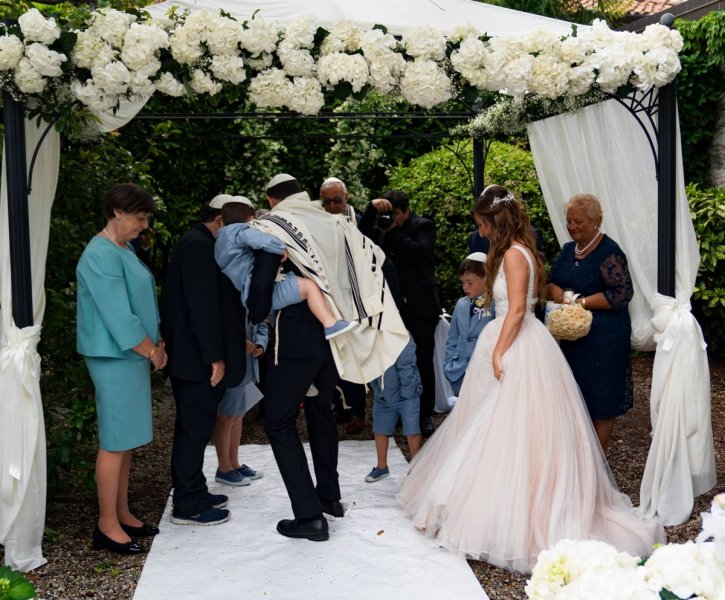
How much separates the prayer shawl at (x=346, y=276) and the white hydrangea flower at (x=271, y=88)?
0.47m

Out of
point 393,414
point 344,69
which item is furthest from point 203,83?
point 393,414

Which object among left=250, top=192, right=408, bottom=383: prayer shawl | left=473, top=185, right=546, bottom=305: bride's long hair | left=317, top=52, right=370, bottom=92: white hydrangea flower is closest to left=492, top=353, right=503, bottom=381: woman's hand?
left=473, top=185, right=546, bottom=305: bride's long hair

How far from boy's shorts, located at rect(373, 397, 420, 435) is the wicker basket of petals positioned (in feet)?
3.26

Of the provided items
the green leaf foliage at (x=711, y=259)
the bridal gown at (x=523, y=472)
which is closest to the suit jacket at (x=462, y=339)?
the bridal gown at (x=523, y=472)

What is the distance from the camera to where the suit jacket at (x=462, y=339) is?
4895 mm

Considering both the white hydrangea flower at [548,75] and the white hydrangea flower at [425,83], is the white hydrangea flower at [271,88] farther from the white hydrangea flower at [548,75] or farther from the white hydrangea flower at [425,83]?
the white hydrangea flower at [548,75]

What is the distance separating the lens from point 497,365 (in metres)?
4.04

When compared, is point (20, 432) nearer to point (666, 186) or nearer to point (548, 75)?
point (548, 75)

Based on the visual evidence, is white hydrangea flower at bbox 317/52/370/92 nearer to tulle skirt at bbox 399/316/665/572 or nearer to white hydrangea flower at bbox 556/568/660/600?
tulle skirt at bbox 399/316/665/572

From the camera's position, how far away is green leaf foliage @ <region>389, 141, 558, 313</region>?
8812 mm

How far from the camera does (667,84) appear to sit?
13.8 ft

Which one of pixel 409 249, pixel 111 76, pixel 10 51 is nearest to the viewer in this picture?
pixel 10 51

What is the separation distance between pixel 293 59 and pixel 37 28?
3.69 feet

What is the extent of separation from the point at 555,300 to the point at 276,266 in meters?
1.66
